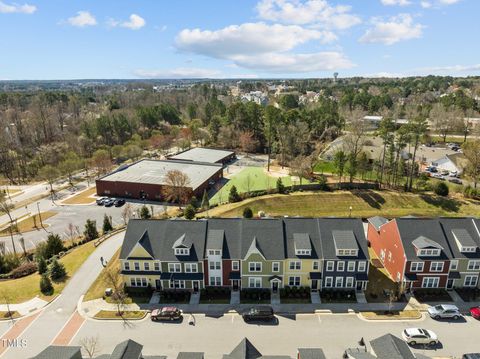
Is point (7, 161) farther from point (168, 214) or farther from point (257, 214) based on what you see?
point (257, 214)

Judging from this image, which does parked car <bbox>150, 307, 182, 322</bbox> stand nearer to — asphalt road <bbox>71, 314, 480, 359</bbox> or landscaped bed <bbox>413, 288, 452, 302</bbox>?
asphalt road <bbox>71, 314, 480, 359</bbox>

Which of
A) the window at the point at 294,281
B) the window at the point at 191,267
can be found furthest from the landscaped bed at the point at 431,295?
the window at the point at 191,267

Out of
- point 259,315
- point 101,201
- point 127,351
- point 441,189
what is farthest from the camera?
point 101,201

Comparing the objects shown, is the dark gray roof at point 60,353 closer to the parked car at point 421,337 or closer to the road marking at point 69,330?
the road marking at point 69,330

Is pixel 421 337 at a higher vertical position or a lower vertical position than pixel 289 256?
lower

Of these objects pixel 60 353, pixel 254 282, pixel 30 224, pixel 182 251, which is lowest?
pixel 30 224

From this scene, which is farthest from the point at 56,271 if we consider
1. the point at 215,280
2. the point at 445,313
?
the point at 445,313

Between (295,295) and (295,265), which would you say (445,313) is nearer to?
(295,295)

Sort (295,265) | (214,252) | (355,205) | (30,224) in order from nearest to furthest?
(214,252) → (295,265) → (30,224) → (355,205)
